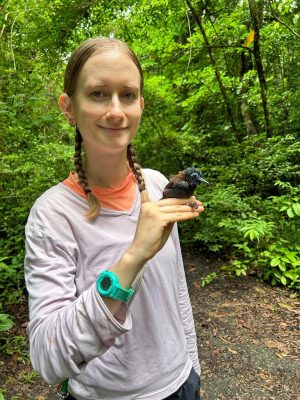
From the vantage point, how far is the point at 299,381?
321 cm

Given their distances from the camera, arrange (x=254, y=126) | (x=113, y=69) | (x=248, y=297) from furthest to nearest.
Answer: (x=254, y=126), (x=248, y=297), (x=113, y=69)

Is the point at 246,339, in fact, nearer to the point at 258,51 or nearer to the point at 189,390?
the point at 189,390

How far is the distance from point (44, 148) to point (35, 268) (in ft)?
13.2

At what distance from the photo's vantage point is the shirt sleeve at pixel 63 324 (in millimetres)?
915

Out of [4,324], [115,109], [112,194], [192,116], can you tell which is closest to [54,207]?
[112,194]

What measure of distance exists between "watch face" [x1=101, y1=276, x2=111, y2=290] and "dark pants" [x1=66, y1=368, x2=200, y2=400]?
28.3 inches

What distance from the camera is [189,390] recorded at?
1467 mm

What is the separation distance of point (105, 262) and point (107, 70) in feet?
2.31

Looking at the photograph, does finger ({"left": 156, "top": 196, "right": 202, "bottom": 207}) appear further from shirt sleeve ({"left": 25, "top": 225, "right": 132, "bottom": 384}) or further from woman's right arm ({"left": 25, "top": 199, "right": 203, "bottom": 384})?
shirt sleeve ({"left": 25, "top": 225, "right": 132, "bottom": 384})

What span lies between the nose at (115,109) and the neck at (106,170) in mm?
173

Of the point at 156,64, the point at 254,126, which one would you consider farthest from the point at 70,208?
the point at 254,126

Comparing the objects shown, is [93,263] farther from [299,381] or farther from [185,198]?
[299,381]

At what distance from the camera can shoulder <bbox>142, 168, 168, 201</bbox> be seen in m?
1.58

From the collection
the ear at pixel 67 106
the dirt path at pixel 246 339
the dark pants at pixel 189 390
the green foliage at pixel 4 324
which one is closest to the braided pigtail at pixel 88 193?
the ear at pixel 67 106
